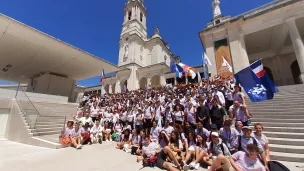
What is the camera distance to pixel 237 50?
A: 1450 centimetres

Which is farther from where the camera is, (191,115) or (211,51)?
(211,51)

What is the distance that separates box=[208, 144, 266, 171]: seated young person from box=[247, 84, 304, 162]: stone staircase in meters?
1.49

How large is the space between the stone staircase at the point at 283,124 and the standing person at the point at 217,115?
4.65 feet

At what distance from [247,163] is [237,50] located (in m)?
14.5

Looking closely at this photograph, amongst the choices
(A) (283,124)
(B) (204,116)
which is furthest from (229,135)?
(A) (283,124)

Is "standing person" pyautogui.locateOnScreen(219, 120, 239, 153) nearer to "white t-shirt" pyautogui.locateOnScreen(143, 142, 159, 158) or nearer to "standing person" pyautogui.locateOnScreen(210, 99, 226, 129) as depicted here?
"standing person" pyautogui.locateOnScreen(210, 99, 226, 129)

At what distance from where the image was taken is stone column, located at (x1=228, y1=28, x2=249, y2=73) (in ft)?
46.0

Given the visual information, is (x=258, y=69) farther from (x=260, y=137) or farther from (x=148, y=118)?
(x=148, y=118)

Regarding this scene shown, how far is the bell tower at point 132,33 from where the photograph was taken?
28.1 m

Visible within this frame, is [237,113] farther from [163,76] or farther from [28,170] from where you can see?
[163,76]

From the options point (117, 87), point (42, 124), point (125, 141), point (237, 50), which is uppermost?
point (237, 50)

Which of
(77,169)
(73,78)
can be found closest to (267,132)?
(77,169)

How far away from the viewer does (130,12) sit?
33.6 m

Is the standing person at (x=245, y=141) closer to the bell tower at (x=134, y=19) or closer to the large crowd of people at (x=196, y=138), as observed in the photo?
the large crowd of people at (x=196, y=138)
